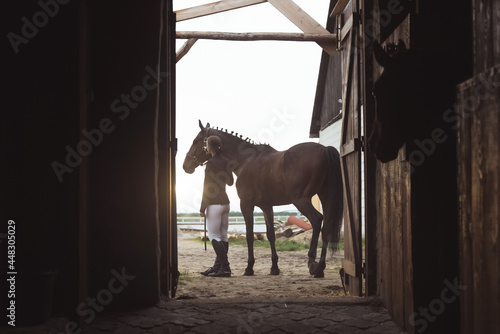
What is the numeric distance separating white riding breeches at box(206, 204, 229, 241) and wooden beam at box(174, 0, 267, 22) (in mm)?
3638

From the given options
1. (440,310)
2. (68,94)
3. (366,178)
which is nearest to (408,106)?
(440,310)

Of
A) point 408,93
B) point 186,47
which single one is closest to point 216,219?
point 186,47

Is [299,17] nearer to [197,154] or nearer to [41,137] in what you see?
[197,154]

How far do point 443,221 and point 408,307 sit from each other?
620 millimetres

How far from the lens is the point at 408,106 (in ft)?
9.50

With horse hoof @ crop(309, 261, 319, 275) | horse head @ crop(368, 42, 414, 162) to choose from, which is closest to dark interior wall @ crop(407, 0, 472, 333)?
horse head @ crop(368, 42, 414, 162)

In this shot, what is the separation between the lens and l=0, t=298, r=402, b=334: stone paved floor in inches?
133

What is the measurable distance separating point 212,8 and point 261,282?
5063 millimetres

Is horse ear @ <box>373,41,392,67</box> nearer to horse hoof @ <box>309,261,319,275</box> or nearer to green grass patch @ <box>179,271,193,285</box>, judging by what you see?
green grass patch @ <box>179,271,193,285</box>

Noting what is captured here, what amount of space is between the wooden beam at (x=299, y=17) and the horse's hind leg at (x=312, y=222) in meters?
3.11

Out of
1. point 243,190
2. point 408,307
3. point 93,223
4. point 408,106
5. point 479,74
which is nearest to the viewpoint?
point 479,74

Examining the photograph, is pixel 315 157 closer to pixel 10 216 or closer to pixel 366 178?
pixel 366 178

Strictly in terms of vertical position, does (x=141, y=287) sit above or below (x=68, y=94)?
below

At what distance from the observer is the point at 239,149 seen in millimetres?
9305
